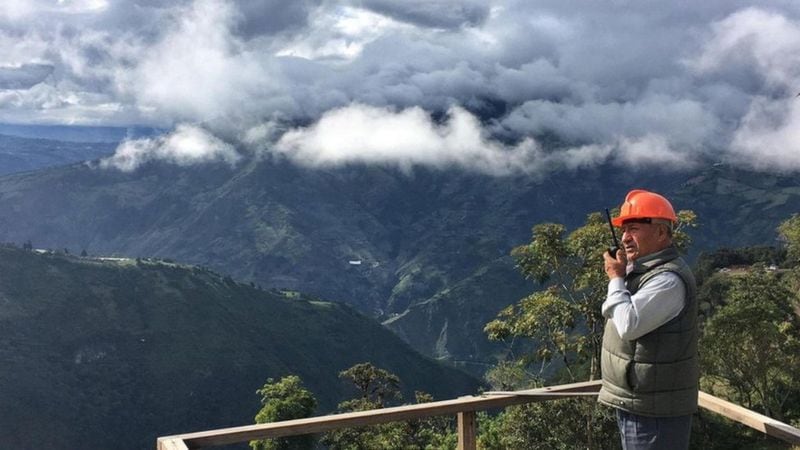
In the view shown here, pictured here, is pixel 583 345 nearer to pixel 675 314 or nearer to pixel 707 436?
pixel 707 436

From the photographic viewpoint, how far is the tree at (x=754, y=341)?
23203mm

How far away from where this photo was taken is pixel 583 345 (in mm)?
17453

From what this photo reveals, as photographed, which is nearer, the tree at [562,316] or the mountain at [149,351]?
the tree at [562,316]

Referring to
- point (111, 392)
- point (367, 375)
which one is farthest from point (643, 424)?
point (111, 392)

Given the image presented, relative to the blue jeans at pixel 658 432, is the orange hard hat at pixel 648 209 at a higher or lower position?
higher

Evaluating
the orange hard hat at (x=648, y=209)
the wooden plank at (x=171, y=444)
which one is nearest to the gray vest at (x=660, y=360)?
the orange hard hat at (x=648, y=209)

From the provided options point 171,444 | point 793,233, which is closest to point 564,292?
point 171,444

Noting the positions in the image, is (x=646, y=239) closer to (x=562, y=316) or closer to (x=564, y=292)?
(x=562, y=316)

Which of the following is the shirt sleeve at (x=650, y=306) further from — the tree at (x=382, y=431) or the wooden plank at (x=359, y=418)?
the tree at (x=382, y=431)

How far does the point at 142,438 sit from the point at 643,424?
391ft

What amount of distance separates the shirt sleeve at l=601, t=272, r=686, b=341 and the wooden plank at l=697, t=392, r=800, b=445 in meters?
1.65

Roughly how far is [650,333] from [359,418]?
2.11 metres

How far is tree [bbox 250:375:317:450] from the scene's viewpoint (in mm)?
35969

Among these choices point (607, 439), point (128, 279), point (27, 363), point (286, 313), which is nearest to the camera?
point (607, 439)
